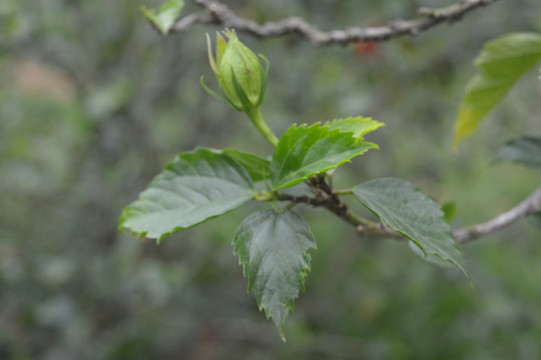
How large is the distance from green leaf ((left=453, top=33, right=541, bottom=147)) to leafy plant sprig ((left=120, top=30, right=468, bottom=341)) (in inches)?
14.2

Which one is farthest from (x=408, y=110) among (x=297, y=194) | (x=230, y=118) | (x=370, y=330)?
(x=297, y=194)

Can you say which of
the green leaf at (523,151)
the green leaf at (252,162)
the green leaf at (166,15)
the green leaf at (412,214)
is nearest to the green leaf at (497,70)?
the green leaf at (523,151)

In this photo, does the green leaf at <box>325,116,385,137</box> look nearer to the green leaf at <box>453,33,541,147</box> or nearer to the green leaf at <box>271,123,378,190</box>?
the green leaf at <box>271,123,378,190</box>

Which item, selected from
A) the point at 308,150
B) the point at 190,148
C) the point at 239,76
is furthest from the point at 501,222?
the point at 190,148

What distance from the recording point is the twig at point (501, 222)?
81cm

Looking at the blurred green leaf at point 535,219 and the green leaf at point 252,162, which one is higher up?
the green leaf at point 252,162

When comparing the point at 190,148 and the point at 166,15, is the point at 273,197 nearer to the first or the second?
the point at 166,15

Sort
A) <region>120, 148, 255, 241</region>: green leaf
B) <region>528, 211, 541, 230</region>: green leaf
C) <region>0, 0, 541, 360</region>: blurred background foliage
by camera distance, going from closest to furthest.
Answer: <region>120, 148, 255, 241</region>: green leaf
<region>528, 211, 541, 230</region>: green leaf
<region>0, 0, 541, 360</region>: blurred background foliage

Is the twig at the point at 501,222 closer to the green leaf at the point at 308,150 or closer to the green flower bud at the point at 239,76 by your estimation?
the green leaf at the point at 308,150

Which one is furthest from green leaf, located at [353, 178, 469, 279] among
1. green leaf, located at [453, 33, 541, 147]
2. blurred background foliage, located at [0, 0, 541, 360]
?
blurred background foliage, located at [0, 0, 541, 360]

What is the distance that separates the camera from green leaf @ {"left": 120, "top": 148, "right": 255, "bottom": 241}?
0.70 m

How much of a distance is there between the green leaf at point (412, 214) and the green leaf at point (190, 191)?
0.20 meters

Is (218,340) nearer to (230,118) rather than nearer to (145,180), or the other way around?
(145,180)

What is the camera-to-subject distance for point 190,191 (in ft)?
2.39
